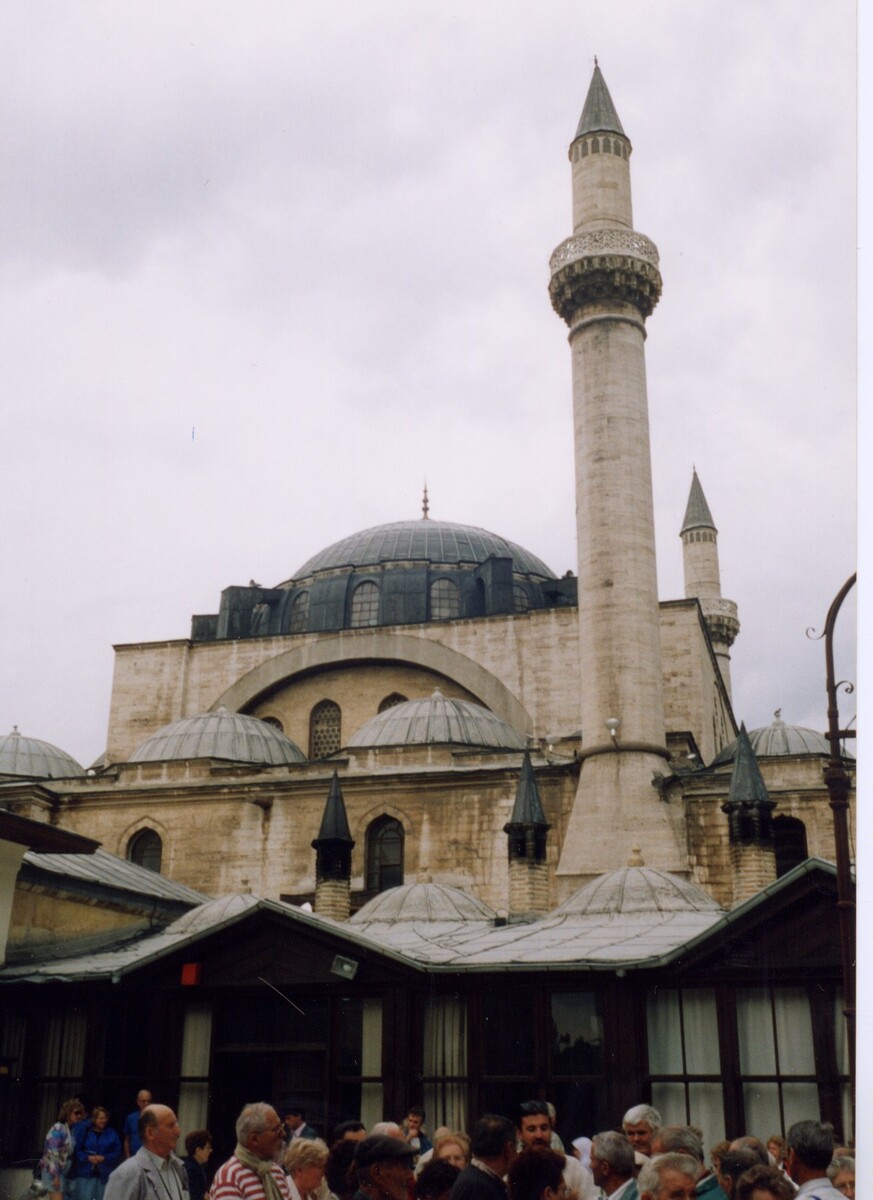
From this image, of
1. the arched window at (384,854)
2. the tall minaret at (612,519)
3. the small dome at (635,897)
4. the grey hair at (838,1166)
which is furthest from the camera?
the arched window at (384,854)

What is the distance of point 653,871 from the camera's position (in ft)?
47.3

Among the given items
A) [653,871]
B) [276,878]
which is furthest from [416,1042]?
[276,878]

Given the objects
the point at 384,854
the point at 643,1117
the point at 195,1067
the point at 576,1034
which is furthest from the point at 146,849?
the point at 643,1117

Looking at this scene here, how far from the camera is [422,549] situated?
32.7 meters

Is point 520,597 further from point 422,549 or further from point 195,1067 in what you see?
point 195,1067

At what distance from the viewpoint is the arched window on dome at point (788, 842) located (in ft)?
69.3

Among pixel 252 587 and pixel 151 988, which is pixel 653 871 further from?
pixel 252 587

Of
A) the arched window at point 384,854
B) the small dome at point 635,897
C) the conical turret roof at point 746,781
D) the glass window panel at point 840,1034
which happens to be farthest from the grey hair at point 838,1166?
the arched window at point 384,854

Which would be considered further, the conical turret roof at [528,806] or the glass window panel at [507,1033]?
the conical turret roof at [528,806]

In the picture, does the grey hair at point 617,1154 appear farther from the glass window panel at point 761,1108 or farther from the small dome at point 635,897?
the small dome at point 635,897

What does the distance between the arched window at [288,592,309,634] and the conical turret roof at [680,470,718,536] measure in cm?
1283

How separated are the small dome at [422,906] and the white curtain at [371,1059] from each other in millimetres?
4611

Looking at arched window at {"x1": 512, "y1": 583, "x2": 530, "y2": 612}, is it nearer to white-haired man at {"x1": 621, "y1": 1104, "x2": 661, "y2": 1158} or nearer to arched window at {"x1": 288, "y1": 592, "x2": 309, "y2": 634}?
arched window at {"x1": 288, "y1": 592, "x2": 309, "y2": 634}

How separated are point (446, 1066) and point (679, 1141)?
21.2ft
